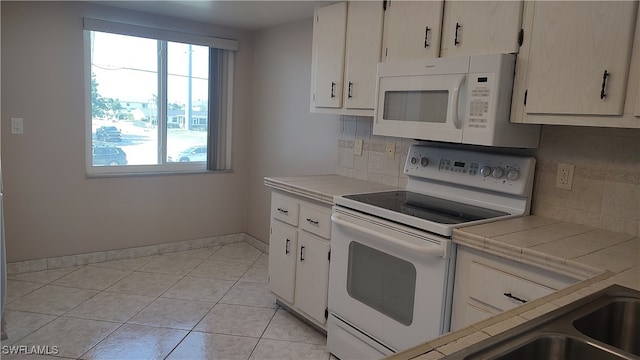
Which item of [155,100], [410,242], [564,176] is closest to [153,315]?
[410,242]

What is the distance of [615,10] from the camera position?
1.57 meters

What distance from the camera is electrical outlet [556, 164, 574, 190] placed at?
199cm

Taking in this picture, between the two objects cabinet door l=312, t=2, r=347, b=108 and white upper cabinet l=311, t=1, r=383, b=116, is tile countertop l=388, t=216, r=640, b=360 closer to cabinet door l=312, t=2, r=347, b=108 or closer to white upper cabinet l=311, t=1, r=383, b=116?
white upper cabinet l=311, t=1, r=383, b=116

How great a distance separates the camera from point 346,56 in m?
2.79

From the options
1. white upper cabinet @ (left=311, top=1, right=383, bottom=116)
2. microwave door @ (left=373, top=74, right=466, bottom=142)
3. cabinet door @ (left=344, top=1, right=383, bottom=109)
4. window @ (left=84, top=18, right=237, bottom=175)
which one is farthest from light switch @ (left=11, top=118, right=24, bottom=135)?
microwave door @ (left=373, top=74, right=466, bottom=142)

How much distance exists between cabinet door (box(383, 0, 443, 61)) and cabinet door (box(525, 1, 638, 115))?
1.71ft

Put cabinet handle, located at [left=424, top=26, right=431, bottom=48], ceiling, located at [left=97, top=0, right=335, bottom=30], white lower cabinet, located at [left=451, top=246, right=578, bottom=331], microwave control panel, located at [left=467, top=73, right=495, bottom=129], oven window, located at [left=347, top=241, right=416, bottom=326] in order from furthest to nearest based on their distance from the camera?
1. ceiling, located at [left=97, top=0, right=335, bottom=30]
2. cabinet handle, located at [left=424, top=26, right=431, bottom=48]
3. oven window, located at [left=347, top=241, right=416, bottom=326]
4. microwave control panel, located at [left=467, top=73, right=495, bottom=129]
5. white lower cabinet, located at [left=451, top=246, right=578, bottom=331]

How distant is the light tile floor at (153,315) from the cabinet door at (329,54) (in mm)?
1489

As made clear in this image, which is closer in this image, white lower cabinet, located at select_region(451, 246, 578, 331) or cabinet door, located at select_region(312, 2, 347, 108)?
white lower cabinet, located at select_region(451, 246, 578, 331)

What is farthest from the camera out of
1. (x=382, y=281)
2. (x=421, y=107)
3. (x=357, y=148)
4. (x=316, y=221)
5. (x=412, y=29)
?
(x=357, y=148)

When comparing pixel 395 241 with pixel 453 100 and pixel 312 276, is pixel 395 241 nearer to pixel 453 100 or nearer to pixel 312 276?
pixel 453 100

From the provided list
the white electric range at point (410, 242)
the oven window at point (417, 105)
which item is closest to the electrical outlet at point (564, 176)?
the white electric range at point (410, 242)

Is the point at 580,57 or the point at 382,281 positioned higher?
the point at 580,57

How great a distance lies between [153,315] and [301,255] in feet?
3.50
